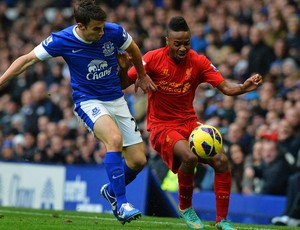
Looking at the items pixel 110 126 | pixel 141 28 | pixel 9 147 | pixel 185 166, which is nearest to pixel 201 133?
pixel 185 166

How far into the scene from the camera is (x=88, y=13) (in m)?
10.3

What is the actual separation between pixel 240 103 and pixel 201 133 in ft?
22.0

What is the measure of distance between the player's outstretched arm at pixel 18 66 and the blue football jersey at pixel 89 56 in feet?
0.29

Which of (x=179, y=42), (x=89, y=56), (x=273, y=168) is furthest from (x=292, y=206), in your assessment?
(x=89, y=56)

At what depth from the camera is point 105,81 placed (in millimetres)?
10719

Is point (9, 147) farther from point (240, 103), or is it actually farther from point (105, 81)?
point (105, 81)

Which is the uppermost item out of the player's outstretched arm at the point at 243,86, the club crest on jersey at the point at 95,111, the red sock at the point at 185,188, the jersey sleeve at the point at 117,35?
the jersey sleeve at the point at 117,35

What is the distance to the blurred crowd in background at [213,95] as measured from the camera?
15.3 m

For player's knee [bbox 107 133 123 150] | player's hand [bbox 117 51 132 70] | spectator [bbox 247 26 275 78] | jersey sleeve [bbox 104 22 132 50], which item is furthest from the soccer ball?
spectator [bbox 247 26 275 78]

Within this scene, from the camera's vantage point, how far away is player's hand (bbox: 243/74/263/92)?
1047 centimetres

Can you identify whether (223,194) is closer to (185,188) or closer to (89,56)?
(185,188)

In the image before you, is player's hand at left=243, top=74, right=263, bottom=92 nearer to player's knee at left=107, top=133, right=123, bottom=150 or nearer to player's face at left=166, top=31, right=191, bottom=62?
player's face at left=166, top=31, right=191, bottom=62

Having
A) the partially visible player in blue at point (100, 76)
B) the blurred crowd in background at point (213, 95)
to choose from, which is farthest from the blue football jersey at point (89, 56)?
the blurred crowd in background at point (213, 95)

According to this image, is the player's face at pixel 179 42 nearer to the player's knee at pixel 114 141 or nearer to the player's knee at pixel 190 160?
the player's knee at pixel 190 160
